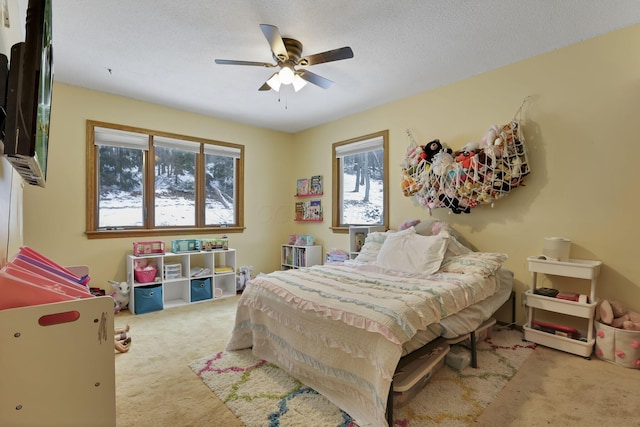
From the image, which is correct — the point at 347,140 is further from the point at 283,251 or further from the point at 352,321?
the point at 352,321

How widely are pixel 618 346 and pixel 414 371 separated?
163cm

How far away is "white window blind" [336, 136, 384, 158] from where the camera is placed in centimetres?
391

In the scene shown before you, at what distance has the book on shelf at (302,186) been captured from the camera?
4848 millimetres

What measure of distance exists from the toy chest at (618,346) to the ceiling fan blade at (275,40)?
10.2 feet

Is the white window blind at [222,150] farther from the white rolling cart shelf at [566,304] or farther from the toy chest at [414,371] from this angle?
the white rolling cart shelf at [566,304]

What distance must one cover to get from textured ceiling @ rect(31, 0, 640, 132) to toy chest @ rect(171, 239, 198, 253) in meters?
1.79

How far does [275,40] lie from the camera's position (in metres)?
2.07

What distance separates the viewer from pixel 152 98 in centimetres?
365

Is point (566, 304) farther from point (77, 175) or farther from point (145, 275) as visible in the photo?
point (77, 175)

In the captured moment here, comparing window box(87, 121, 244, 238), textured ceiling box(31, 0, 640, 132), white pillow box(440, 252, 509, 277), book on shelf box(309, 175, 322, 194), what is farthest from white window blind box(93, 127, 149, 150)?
white pillow box(440, 252, 509, 277)

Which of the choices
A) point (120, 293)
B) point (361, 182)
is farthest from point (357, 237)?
point (120, 293)

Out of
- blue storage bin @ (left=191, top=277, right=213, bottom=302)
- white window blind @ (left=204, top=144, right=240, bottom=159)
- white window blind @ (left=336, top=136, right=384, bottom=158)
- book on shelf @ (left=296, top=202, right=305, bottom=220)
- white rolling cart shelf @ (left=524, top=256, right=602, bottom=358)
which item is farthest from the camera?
book on shelf @ (left=296, top=202, right=305, bottom=220)

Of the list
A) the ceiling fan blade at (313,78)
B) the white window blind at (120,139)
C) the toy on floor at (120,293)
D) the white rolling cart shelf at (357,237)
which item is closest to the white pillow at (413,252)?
the white rolling cart shelf at (357,237)

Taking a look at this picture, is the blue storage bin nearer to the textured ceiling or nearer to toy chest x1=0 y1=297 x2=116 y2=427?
the textured ceiling
